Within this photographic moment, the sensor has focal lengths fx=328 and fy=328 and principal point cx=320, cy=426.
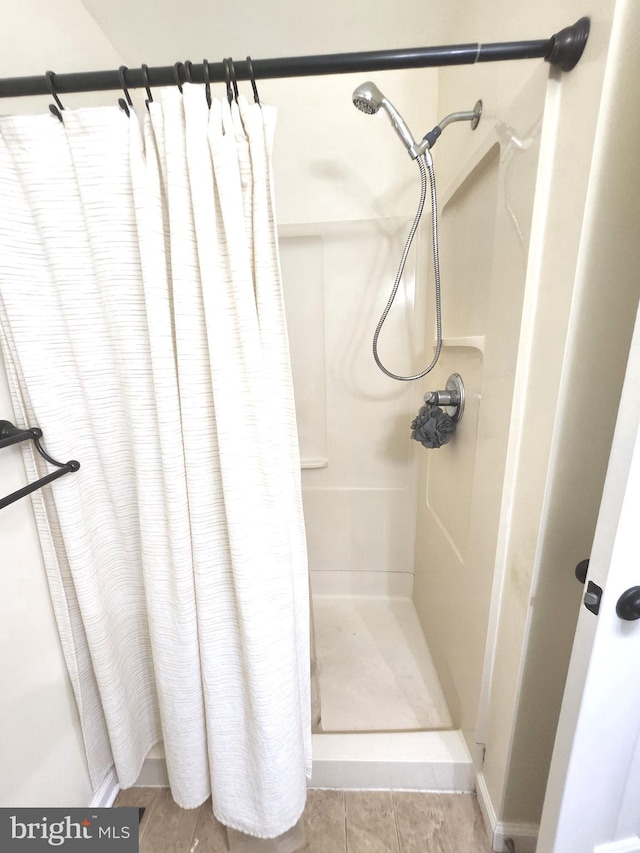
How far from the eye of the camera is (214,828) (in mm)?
987

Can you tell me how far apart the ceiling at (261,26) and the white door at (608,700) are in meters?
1.37

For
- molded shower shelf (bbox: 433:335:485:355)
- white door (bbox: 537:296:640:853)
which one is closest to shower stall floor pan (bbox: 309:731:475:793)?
white door (bbox: 537:296:640:853)

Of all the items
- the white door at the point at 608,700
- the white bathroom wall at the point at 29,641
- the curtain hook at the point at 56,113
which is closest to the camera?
the white door at the point at 608,700

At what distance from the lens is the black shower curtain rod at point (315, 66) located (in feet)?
1.89

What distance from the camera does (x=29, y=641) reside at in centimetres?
78

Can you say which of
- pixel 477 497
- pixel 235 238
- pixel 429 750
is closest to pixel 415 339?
pixel 477 497

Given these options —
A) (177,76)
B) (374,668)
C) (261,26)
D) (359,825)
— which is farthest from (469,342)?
(359,825)

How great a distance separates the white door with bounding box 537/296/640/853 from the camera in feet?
1.64

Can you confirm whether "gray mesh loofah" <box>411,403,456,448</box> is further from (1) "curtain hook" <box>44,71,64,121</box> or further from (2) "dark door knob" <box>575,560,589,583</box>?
(1) "curtain hook" <box>44,71,64,121</box>

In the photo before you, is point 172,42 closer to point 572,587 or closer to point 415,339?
point 415,339

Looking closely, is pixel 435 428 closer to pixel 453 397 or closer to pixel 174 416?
pixel 453 397

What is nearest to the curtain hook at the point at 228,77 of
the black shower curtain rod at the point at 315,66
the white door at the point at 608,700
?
the black shower curtain rod at the point at 315,66

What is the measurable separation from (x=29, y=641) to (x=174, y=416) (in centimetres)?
67

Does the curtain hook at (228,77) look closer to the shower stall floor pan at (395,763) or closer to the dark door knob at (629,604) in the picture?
the dark door knob at (629,604)
